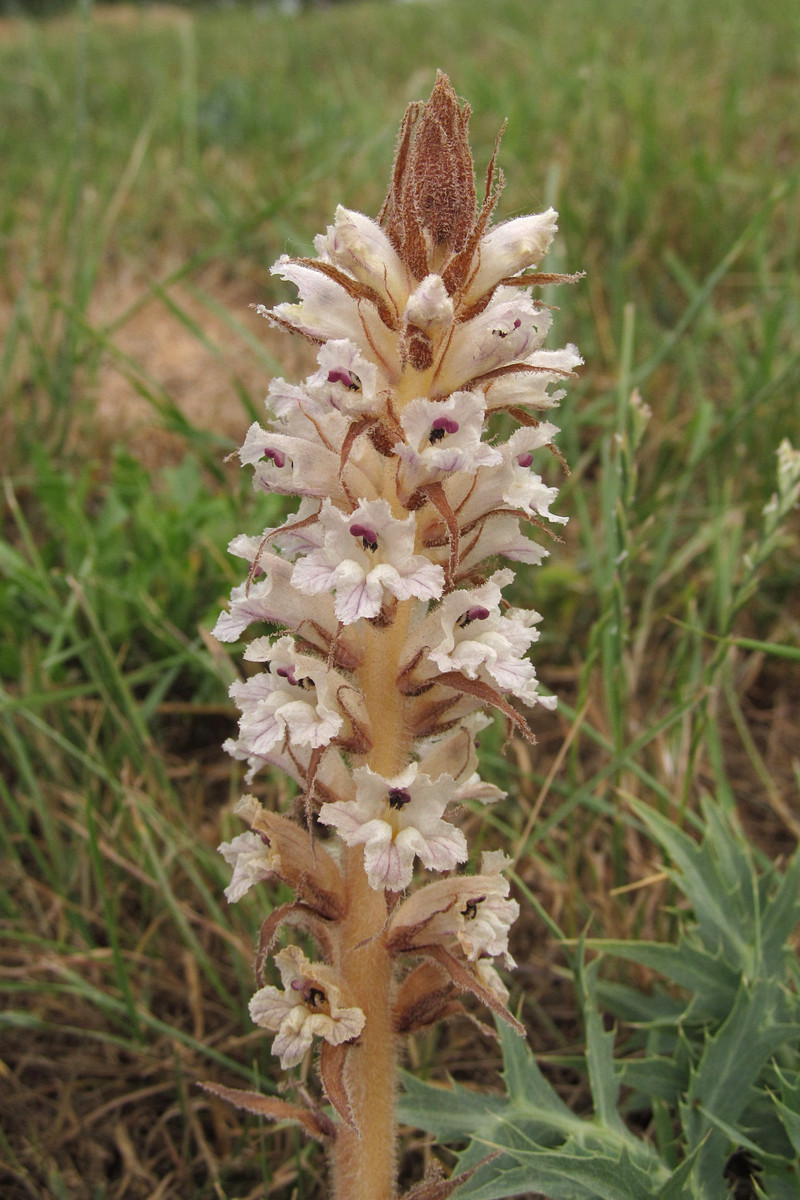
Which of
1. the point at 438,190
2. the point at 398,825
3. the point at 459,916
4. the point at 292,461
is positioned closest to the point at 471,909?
the point at 459,916

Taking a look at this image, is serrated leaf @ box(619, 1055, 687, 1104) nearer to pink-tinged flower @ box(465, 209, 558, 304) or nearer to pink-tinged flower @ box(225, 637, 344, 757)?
pink-tinged flower @ box(225, 637, 344, 757)

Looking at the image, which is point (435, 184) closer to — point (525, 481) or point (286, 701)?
point (525, 481)

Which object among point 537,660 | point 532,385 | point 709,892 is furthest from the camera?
point 537,660

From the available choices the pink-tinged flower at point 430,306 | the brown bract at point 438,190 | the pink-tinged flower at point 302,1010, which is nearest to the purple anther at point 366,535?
the pink-tinged flower at point 430,306

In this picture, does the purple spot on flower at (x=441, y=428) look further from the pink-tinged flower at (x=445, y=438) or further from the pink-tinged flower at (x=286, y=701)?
the pink-tinged flower at (x=286, y=701)

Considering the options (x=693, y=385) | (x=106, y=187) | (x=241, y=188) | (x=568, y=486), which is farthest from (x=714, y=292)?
(x=106, y=187)

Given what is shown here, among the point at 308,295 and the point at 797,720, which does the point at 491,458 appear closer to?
the point at 308,295
